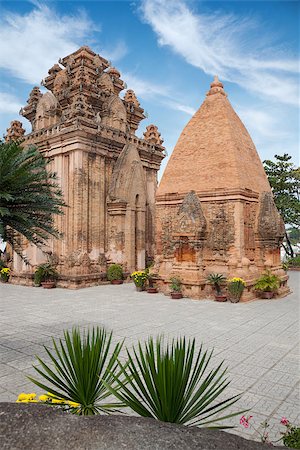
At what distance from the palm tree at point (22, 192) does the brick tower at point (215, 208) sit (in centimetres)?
847

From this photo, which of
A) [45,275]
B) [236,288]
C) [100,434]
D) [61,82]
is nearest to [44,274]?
[45,275]

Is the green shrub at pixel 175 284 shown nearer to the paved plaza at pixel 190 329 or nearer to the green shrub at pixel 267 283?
the paved plaza at pixel 190 329

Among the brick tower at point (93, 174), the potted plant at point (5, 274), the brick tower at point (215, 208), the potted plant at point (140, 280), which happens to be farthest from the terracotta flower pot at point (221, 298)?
the potted plant at point (5, 274)

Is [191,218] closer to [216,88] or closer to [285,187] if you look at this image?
[216,88]

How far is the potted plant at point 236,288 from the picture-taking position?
42.6 ft

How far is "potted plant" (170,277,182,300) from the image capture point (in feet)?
45.1

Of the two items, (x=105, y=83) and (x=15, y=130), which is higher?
(x=105, y=83)

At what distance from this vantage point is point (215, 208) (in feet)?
48.7

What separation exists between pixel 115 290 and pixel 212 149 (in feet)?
26.0

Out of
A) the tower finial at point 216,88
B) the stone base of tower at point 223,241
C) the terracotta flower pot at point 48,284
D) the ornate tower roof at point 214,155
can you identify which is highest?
the tower finial at point 216,88

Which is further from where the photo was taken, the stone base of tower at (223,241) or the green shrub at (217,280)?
the stone base of tower at (223,241)

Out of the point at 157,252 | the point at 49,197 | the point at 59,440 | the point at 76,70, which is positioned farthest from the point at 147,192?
the point at 59,440

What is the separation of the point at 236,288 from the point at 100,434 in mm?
11699

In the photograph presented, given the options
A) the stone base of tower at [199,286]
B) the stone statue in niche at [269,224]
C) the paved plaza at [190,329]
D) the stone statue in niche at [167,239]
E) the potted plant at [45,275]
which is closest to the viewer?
the paved plaza at [190,329]
